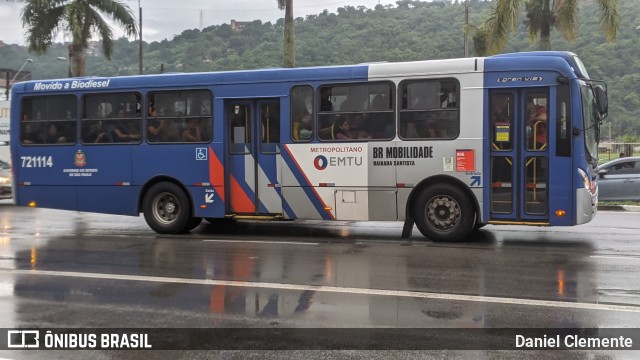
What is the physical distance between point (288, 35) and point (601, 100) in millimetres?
14448

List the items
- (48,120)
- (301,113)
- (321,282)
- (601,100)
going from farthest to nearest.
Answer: (48,120) < (301,113) < (601,100) < (321,282)

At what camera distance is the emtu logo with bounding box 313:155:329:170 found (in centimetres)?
1088

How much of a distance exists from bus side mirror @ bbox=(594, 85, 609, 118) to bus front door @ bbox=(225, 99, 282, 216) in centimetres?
560

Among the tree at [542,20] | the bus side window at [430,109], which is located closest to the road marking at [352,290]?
the bus side window at [430,109]

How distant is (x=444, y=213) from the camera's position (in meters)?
10.2

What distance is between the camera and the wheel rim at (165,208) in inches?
469

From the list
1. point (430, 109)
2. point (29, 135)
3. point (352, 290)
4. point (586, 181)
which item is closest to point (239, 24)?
point (29, 135)

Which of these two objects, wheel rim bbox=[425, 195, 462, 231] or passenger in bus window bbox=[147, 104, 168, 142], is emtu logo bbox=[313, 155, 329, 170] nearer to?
wheel rim bbox=[425, 195, 462, 231]

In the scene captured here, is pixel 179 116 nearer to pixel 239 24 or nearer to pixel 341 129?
pixel 341 129

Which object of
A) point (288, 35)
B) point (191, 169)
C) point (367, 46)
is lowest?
point (191, 169)

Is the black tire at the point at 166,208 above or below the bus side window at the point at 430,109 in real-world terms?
below

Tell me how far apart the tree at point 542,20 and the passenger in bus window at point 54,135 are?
601 inches

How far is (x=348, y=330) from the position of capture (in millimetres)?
5348

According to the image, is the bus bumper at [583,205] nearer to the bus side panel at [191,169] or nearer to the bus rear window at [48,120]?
the bus side panel at [191,169]
